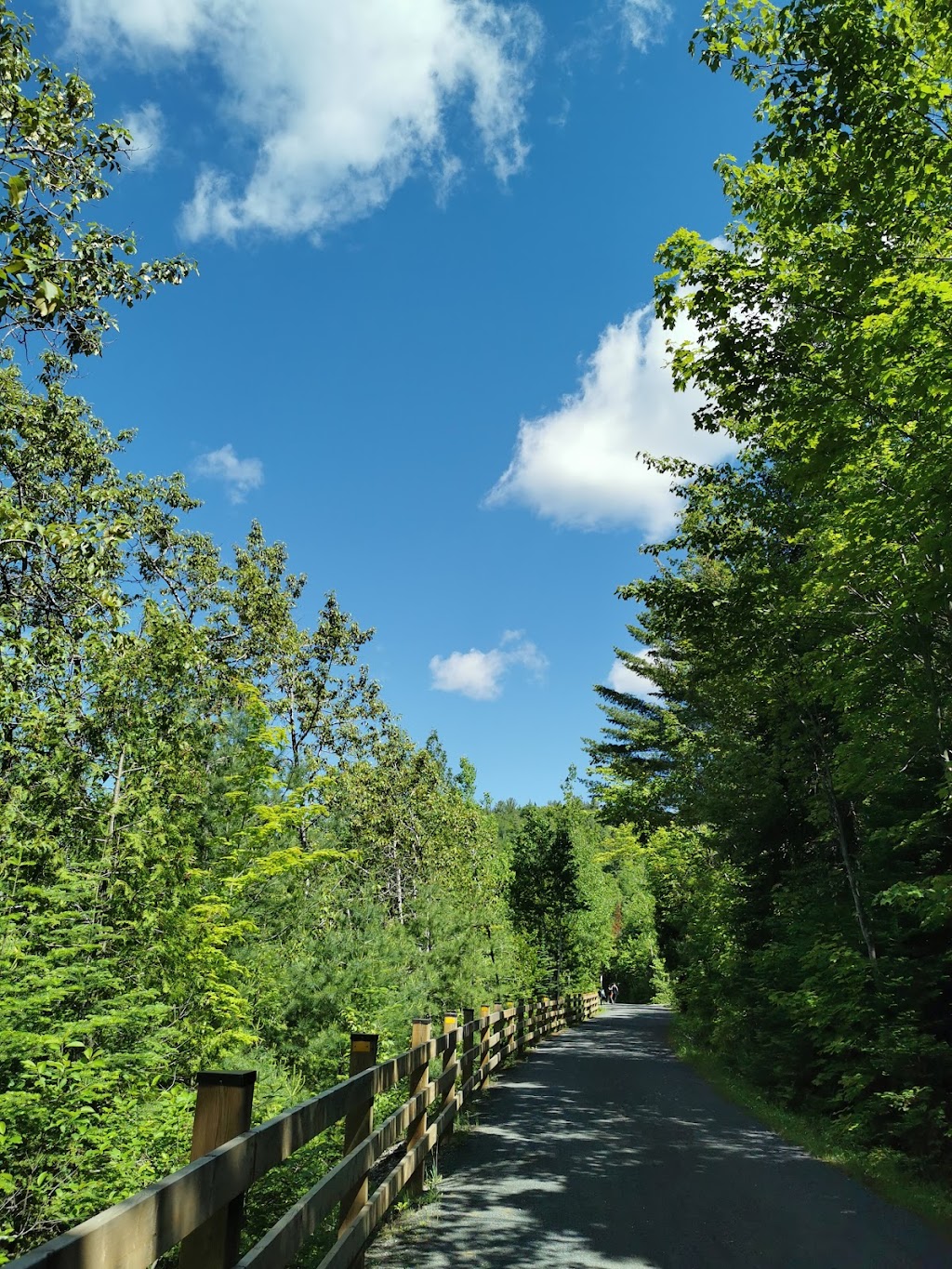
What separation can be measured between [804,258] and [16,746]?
394 inches

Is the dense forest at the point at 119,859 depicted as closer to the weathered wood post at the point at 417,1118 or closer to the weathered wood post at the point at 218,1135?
the weathered wood post at the point at 417,1118

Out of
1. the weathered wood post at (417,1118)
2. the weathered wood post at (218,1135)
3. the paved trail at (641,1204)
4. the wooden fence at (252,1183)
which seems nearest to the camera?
the wooden fence at (252,1183)

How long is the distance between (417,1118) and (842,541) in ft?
25.3

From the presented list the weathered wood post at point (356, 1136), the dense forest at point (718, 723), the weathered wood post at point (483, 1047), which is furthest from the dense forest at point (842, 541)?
the weathered wood post at point (356, 1136)

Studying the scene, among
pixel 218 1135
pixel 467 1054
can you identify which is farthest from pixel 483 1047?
pixel 218 1135

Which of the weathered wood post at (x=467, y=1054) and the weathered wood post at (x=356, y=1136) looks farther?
the weathered wood post at (x=467, y=1054)

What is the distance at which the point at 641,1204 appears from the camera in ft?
18.8

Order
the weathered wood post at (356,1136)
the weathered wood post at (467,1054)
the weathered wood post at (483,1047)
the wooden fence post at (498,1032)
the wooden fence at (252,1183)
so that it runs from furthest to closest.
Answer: the wooden fence post at (498,1032), the weathered wood post at (483,1047), the weathered wood post at (467,1054), the weathered wood post at (356,1136), the wooden fence at (252,1183)

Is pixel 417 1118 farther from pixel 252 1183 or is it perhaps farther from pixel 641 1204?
pixel 252 1183

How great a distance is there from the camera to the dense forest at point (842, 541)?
6734 mm

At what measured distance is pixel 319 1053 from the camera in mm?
11953

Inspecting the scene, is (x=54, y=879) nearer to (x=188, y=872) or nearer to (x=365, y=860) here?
(x=188, y=872)

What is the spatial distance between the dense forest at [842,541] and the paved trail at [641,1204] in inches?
80.4

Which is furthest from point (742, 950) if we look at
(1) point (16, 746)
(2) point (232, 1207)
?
(2) point (232, 1207)
